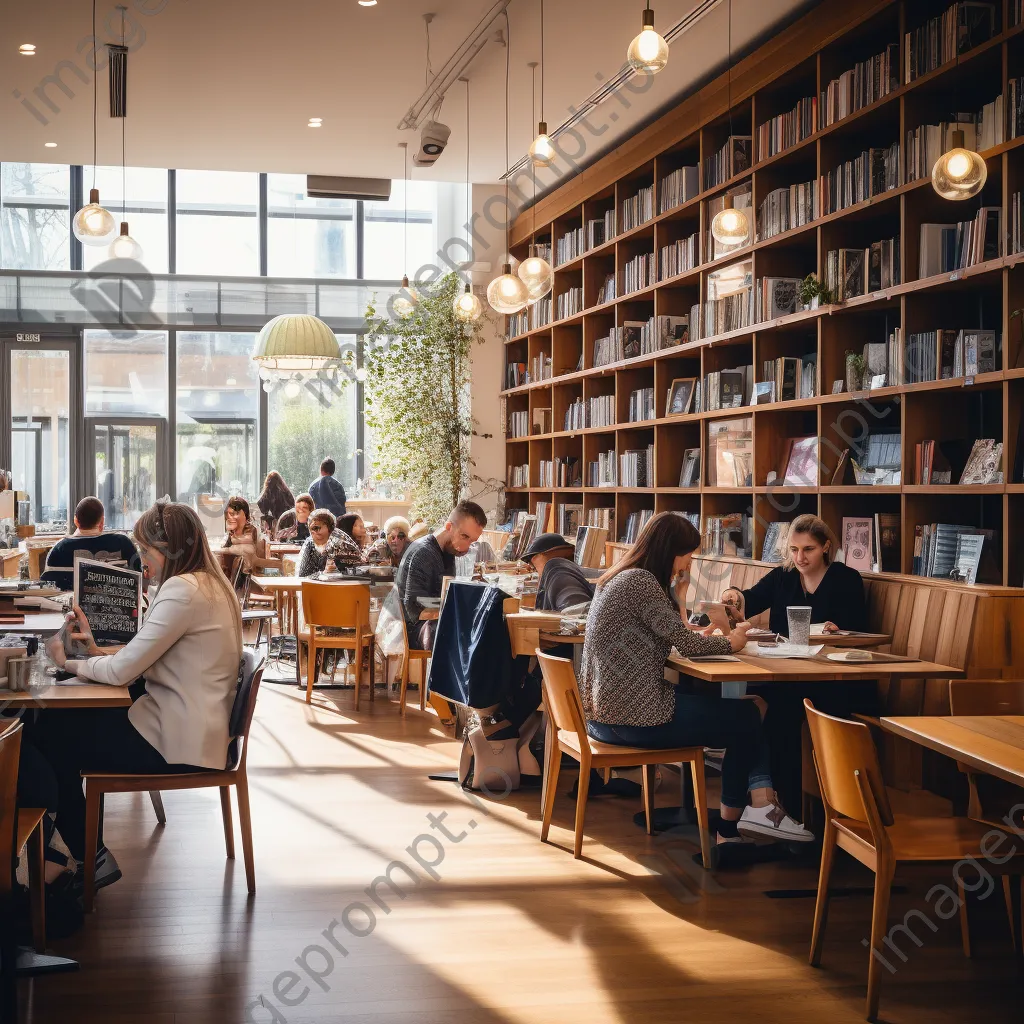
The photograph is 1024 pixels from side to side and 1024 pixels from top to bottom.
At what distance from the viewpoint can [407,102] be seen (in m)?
8.93

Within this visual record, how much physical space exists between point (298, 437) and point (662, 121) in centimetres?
803

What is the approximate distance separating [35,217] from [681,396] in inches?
397

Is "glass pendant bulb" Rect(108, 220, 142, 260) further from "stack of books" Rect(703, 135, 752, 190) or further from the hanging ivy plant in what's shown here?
"stack of books" Rect(703, 135, 752, 190)

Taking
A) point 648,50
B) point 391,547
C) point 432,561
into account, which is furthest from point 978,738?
point 391,547

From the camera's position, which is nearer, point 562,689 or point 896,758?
point 562,689

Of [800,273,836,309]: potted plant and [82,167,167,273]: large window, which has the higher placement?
[82,167,167,273]: large window

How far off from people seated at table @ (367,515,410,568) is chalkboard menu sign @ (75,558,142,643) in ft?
14.2

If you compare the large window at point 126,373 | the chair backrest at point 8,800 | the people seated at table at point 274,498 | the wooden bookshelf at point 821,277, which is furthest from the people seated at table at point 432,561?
the large window at point 126,373

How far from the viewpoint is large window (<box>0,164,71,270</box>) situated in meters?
14.4

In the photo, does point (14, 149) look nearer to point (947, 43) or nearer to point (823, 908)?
point (947, 43)

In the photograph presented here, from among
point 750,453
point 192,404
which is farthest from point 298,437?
point 750,453

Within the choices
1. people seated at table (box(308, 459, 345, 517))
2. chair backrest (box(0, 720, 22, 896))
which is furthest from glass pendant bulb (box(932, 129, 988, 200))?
people seated at table (box(308, 459, 345, 517))

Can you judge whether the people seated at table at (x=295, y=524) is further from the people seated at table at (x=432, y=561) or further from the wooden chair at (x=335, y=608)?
the people seated at table at (x=432, y=561)

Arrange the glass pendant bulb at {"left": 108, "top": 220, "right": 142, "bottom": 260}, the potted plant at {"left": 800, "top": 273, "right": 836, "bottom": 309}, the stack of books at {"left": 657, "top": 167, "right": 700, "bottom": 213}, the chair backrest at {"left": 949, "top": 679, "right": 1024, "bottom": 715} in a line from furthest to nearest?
the glass pendant bulb at {"left": 108, "top": 220, "right": 142, "bottom": 260}, the stack of books at {"left": 657, "top": 167, "right": 700, "bottom": 213}, the potted plant at {"left": 800, "top": 273, "right": 836, "bottom": 309}, the chair backrest at {"left": 949, "top": 679, "right": 1024, "bottom": 715}
